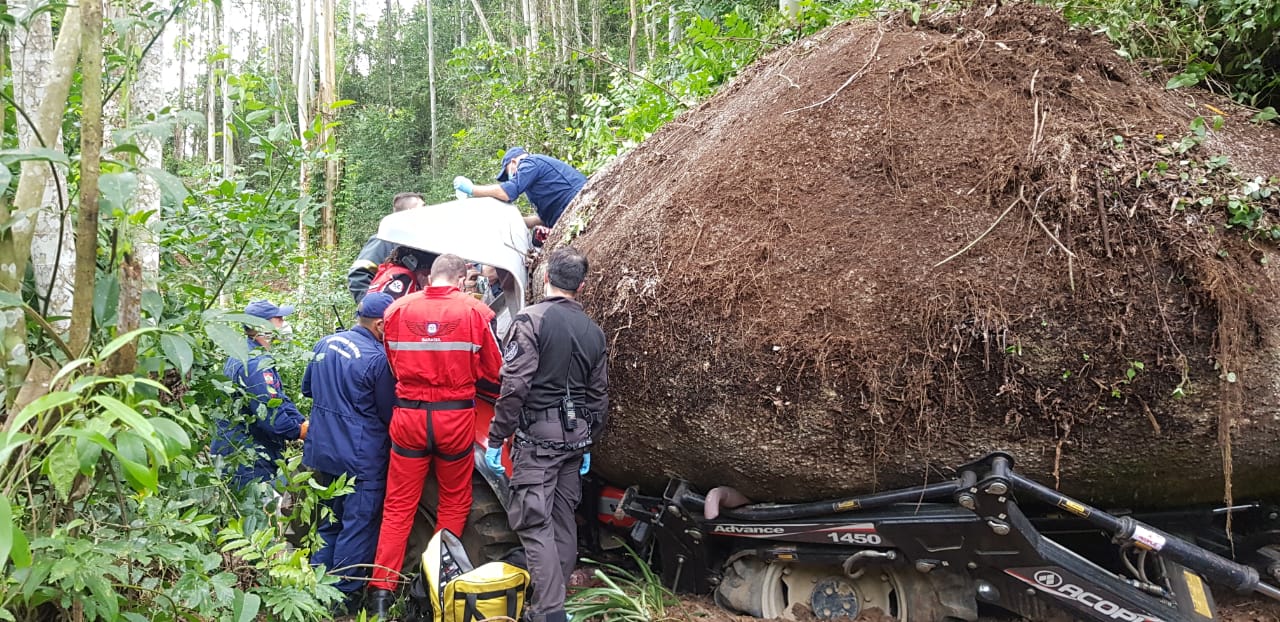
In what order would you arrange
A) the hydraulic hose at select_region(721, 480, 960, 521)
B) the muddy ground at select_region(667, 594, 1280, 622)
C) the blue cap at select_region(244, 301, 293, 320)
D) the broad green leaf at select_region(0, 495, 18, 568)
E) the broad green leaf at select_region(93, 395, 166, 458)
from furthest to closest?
the blue cap at select_region(244, 301, 293, 320) → the muddy ground at select_region(667, 594, 1280, 622) → the hydraulic hose at select_region(721, 480, 960, 521) → the broad green leaf at select_region(93, 395, 166, 458) → the broad green leaf at select_region(0, 495, 18, 568)

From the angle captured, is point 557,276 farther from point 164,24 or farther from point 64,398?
point 64,398

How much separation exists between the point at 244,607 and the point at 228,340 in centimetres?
80

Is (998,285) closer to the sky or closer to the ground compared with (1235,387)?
closer to the sky

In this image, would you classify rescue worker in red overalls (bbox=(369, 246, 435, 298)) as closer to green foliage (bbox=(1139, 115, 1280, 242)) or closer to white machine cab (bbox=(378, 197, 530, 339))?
white machine cab (bbox=(378, 197, 530, 339))

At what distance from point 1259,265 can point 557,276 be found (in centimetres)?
283

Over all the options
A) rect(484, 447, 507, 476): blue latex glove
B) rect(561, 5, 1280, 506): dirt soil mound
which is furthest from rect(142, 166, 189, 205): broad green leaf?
rect(484, 447, 507, 476): blue latex glove

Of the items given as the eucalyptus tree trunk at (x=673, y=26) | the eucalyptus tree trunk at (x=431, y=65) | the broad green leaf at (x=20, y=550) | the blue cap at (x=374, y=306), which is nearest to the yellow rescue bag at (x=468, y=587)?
the blue cap at (x=374, y=306)

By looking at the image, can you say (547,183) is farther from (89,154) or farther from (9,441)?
(9,441)

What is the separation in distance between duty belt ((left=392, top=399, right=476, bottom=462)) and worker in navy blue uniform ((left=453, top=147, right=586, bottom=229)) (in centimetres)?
161

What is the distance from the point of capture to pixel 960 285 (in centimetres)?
307

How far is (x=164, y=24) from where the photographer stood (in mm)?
2439

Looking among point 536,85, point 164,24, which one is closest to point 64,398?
point 164,24

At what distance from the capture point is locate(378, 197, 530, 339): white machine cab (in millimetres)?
4703

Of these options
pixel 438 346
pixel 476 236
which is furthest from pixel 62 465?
pixel 476 236
